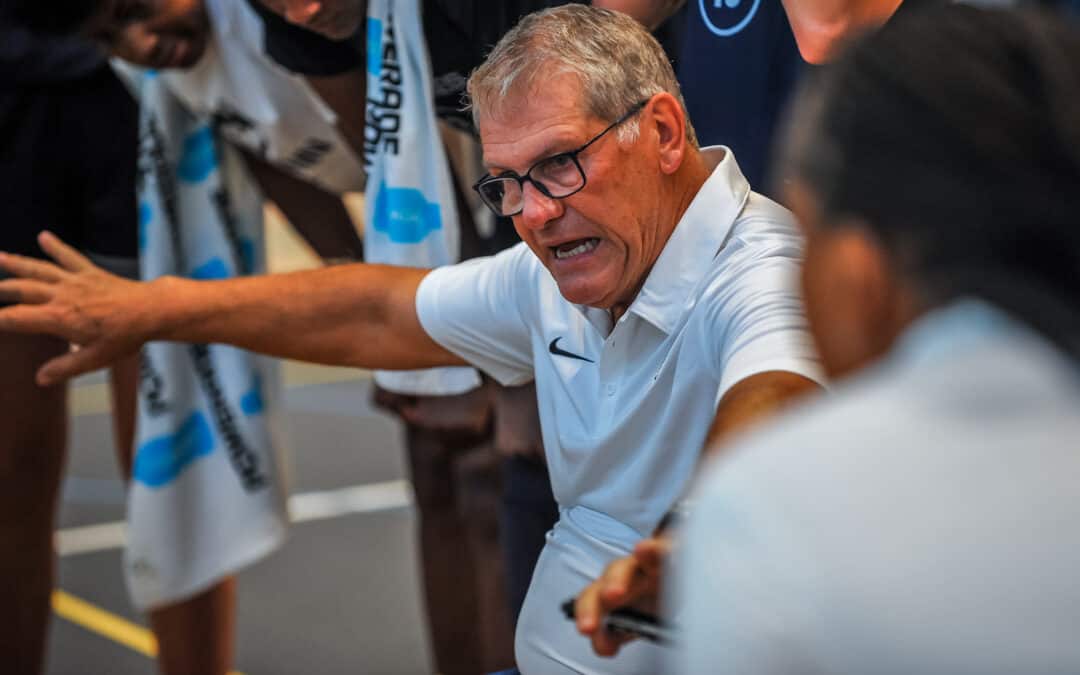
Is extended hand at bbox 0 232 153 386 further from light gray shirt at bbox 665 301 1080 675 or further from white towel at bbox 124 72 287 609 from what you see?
light gray shirt at bbox 665 301 1080 675

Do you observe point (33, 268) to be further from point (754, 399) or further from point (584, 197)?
point (754, 399)

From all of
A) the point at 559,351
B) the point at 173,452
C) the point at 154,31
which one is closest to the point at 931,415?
the point at 559,351

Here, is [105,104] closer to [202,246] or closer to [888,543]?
[202,246]

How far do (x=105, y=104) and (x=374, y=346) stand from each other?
41.4 inches

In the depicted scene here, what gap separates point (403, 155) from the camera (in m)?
2.23

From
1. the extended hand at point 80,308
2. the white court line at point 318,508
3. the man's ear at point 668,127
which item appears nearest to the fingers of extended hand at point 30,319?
the extended hand at point 80,308

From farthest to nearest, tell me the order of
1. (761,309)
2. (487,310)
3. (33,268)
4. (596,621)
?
(33,268), (487,310), (761,309), (596,621)

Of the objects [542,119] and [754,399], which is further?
[542,119]

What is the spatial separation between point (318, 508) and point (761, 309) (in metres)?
2.68

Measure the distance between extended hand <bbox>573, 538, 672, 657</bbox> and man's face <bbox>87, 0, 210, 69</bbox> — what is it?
1.70 meters

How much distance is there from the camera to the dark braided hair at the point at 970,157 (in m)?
0.78

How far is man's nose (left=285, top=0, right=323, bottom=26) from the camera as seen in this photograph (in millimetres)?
2242

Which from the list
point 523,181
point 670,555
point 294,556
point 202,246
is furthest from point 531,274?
point 294,556

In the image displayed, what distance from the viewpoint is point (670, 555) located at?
1094mm
